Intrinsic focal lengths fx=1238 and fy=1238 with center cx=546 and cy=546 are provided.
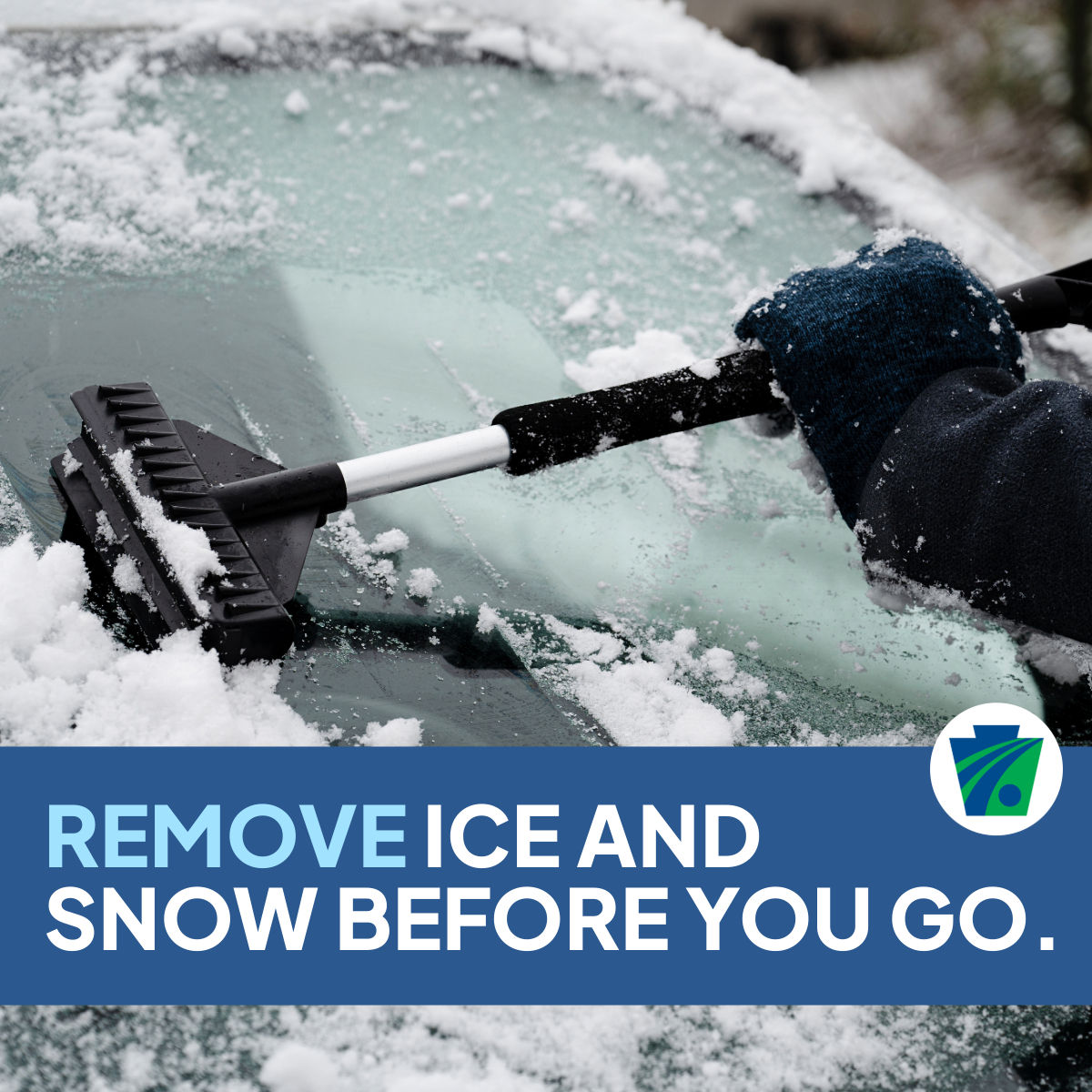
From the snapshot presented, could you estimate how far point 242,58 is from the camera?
1.75 meters

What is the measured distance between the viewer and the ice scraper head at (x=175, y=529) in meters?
1.04

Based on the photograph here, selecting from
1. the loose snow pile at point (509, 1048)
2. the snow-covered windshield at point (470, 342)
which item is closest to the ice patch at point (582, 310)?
the snow-covered windshield at point (470, 342)

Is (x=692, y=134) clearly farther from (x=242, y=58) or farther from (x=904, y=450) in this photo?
(x=904, y=450)

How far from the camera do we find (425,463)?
1.16 m

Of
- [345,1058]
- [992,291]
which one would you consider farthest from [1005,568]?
[345,1058]

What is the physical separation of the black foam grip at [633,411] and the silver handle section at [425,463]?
21 millimetres

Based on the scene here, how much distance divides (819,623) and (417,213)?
30.0 inches

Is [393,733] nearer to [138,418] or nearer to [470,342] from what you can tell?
[138,418]

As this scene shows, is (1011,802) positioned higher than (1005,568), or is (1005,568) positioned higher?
(1005,568)

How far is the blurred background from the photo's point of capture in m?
4.33

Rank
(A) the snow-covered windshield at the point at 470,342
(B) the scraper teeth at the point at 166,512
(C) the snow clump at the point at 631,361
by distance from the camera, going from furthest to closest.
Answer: (C) the snow clump at the point at 631,361 < (A) the snow-covered windshield at the point at 470,342 < (B) the scraper teeth at the point at 166,512

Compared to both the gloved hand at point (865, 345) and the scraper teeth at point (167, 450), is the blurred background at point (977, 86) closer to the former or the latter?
the gloved hand at point (865, 345)

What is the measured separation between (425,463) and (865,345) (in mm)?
431

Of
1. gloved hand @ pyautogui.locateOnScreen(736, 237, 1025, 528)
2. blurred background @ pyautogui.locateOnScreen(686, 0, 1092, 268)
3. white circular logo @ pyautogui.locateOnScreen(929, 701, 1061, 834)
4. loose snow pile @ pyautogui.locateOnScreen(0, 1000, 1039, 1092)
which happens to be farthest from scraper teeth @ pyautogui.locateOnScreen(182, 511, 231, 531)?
blurred background @ pyautogui.locateOnScreen(686, 0, 1092, 268)
